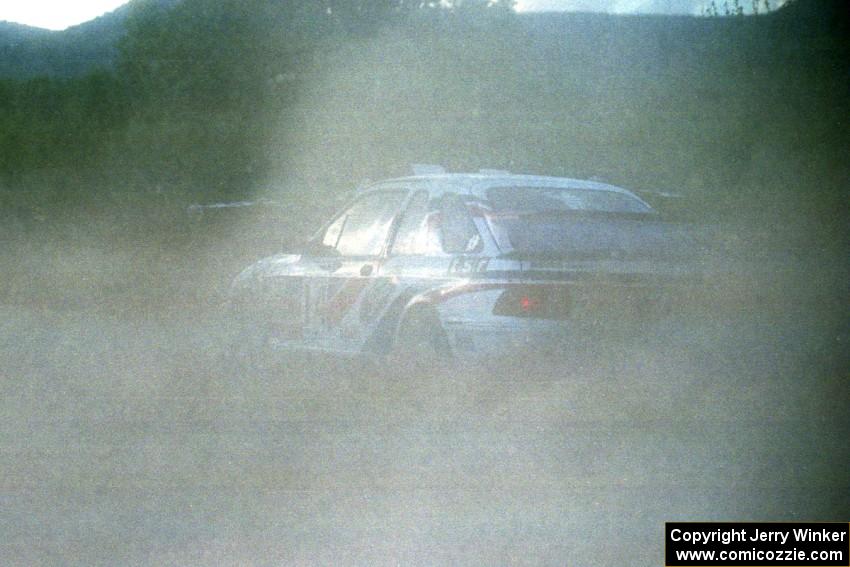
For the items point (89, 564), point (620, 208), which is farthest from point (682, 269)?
point (89, 564)

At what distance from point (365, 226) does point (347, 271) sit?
0.41 m

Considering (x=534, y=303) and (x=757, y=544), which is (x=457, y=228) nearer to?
(x=534, y=303)

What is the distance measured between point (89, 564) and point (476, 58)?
32.2 metres

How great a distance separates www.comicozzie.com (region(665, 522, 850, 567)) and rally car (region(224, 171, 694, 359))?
2309 mm

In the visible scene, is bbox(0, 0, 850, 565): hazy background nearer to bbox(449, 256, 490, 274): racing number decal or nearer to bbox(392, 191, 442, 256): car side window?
bbox(449, 256, 490, 274): racing number decal

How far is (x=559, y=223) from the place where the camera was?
27.9ft

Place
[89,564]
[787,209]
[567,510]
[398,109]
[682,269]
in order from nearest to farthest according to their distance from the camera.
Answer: [89,564]
[567,510]
[682,269]
[787,209]
[398,109]

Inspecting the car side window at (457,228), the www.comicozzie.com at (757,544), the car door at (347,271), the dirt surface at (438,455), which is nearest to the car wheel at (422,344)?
the dirt surface at (438,455)

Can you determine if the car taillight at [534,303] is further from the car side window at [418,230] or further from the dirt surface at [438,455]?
the car side window at [418,230]

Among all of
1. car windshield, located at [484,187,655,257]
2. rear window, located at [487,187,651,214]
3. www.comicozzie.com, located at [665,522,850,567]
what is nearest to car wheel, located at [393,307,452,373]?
car windshield, located at [484,187,655,257]

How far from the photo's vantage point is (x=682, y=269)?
8375 mm

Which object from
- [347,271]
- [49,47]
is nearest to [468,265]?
[347,271]

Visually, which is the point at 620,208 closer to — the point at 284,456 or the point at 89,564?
the point at 284,456

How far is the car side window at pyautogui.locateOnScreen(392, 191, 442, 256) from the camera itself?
9078 millimetres
